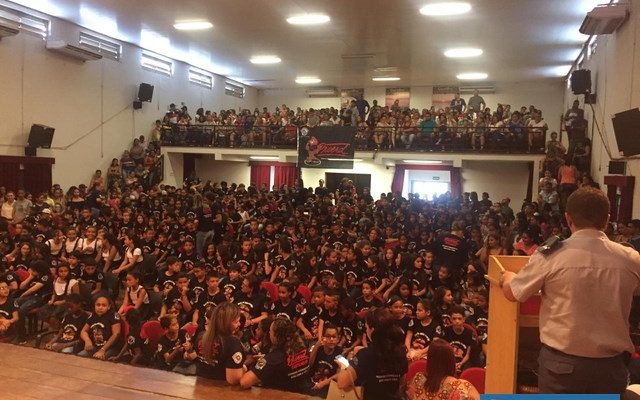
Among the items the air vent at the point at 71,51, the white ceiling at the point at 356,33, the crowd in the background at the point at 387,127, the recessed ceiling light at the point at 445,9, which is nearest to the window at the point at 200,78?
the white ceiling at the point at 356,33

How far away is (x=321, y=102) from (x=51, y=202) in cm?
1321

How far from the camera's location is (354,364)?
3691 millimetres

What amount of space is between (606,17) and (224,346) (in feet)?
28.0

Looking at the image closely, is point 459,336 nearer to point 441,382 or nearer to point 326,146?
point 441,382

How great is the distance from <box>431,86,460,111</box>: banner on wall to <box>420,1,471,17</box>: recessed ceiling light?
350 inches

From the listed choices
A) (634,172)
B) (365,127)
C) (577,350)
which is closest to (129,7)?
(365,127)

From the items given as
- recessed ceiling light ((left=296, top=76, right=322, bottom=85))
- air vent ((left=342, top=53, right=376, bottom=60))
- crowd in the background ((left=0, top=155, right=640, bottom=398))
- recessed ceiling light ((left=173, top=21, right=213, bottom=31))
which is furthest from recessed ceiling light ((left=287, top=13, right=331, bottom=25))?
recessed ceiling light ((left=296, top=76, right=322, bottom=85))

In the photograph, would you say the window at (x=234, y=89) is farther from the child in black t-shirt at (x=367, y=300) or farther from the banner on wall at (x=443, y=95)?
the child in black t-shirt at (x=367, y=300)

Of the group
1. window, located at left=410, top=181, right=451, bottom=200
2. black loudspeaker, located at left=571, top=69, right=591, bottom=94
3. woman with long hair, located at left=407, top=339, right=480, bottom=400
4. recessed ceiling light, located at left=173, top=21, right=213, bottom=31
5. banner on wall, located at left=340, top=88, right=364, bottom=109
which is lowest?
woman with long hair, located at left=407, top=339, right=480, bottom=400

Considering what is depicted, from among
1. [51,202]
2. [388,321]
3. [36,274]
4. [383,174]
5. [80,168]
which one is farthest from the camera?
[383,174]

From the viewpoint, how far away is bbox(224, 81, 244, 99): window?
70.5ft

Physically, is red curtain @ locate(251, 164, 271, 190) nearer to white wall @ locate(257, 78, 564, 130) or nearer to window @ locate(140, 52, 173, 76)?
window @ locate(140, 52, 173, 76)

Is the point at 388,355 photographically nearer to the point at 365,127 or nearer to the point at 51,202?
the point at 51,202

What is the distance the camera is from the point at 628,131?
7.34 m
